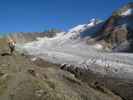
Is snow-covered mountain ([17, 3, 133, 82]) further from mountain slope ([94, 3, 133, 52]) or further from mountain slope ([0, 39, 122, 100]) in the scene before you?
mountain slope ([0, 39, 122, 100])

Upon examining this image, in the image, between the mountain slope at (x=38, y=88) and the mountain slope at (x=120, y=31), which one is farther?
the mountain slope at (x=120, y=31)

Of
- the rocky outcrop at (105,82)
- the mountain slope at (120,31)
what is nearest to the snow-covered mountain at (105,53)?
the mountain slope at (120,31)

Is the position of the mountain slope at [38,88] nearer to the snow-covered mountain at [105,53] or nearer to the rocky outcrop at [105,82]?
the rocky outcrop at [105,82]

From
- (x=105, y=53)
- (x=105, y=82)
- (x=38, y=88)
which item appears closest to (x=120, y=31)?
(x=105, y=53)

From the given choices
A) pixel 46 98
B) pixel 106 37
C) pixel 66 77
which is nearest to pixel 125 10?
pixel 106 37

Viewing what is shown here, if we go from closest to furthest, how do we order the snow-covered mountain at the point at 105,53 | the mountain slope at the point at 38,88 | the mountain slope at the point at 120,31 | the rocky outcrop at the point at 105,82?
the mountain slope at the point at 38,88
the rocky outcrop at the point at 105,82
the snow-covered mountain at the point at 105,53
the mountain slope at the point at 120,31

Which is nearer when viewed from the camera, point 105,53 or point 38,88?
point 38,88

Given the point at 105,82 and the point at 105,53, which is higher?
the point at 105,53

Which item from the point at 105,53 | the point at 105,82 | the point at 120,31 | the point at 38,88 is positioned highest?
the point at 120,31

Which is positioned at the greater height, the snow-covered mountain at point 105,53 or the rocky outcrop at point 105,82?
the snow-covered mountain at point 105,53

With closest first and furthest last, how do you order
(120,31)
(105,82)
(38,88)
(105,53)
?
(38,88)
(105,82)
(105,53)
(120,31)

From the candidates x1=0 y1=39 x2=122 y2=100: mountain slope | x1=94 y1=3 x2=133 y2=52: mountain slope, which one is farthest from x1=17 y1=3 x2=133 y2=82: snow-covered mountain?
x1=0 y1=39 x2=122 y2=100: mountain slope

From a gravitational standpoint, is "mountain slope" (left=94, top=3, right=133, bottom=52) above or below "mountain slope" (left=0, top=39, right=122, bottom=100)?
above

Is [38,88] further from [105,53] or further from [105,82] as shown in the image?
[105,53]
